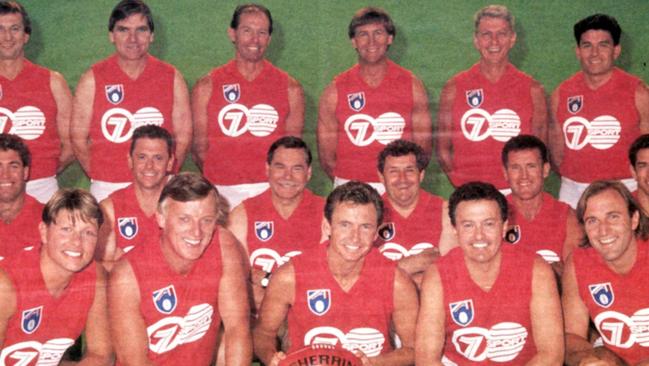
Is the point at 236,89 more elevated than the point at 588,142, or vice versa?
the point at 236,89

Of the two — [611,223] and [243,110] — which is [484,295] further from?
[243,110]

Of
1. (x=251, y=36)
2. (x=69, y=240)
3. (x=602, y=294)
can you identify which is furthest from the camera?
(x=251, y=36)

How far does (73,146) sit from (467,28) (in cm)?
83

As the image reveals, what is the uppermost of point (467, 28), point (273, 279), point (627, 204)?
point (467, 28)

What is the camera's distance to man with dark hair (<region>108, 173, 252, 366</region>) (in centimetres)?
159

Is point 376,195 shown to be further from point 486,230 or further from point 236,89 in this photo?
point 236,89

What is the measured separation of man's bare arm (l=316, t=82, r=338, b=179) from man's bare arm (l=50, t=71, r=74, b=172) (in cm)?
51

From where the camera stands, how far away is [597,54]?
5.80ft

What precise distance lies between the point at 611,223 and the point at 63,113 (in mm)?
1102

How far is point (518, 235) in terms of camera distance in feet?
5.87

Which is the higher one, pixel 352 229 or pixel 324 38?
pixel 324 38

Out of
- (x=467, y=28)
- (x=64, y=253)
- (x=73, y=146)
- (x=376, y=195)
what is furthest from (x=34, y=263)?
(x=467, y=28)

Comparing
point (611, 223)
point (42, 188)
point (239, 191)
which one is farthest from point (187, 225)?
point (611, 223)

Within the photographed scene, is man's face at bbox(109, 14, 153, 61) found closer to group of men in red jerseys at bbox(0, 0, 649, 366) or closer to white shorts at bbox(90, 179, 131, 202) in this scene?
group of men in red jerseys at bbox(0, 0, 649, 366)
